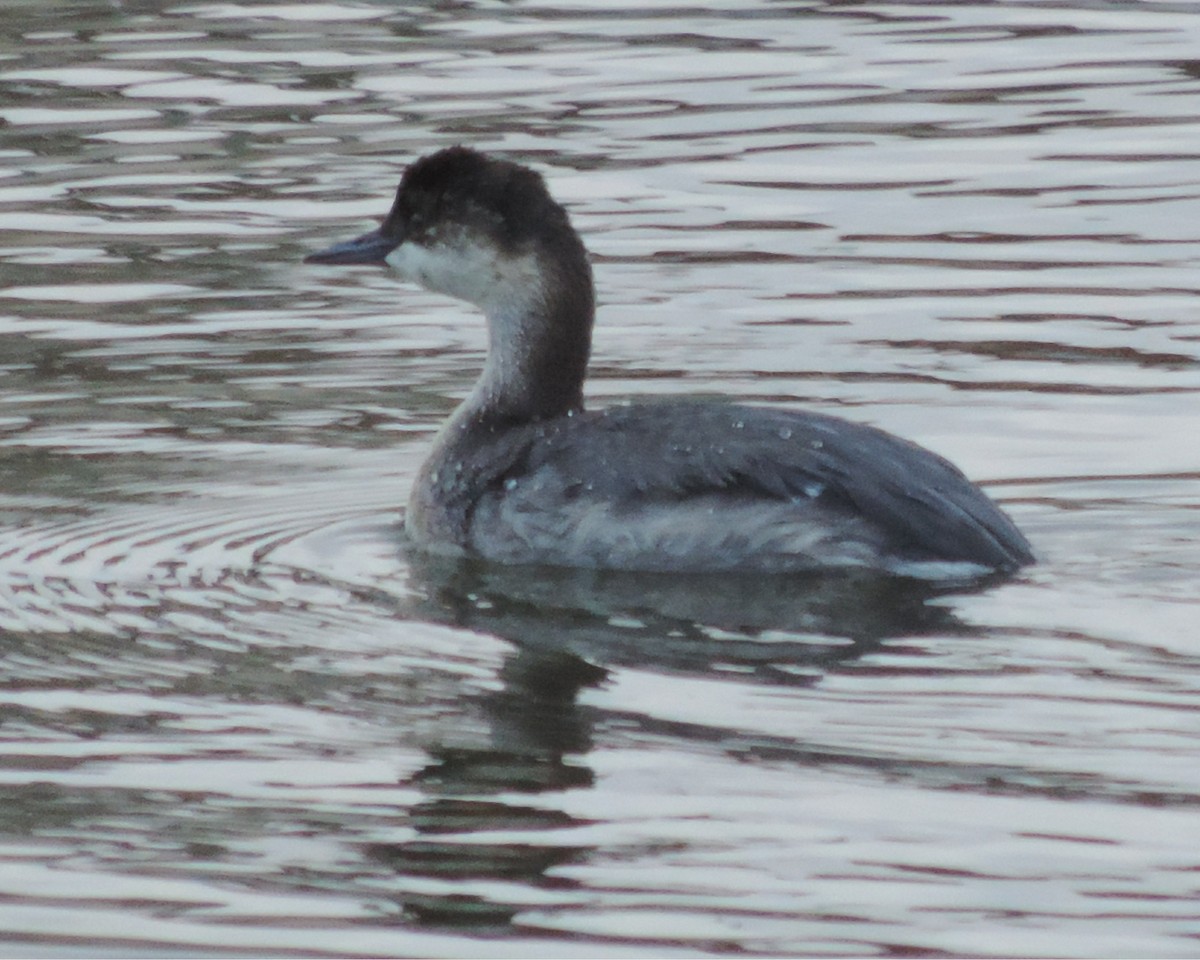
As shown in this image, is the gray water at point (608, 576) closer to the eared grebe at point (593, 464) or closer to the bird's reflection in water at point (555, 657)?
the bird's reflection in water at point (555, 657)

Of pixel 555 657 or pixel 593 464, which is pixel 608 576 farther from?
pixel 555 657

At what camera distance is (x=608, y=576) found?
7832 mm

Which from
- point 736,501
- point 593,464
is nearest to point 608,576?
point 593,464

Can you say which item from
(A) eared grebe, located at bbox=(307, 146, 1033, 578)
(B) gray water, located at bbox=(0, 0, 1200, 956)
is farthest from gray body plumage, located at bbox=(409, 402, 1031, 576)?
(B) gray water, located at bbox=(0, 0, 1200, 956)

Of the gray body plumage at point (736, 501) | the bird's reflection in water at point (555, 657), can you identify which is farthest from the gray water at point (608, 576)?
the gray body plumage at point (736, 501)

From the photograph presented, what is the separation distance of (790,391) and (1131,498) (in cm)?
176

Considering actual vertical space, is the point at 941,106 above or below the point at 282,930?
above

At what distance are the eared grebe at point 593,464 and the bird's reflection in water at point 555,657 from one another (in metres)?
0.10

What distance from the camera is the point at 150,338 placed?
10.6 meters

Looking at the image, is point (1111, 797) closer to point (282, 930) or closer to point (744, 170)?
point (282, 930)

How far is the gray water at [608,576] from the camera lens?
17.9 ft

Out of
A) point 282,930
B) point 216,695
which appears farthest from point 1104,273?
point 282,930

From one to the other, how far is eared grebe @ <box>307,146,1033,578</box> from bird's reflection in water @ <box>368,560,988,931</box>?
0.32 feet

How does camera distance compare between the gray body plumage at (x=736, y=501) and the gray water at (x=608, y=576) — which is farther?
the gray body plumage at (x=736, y=501)
